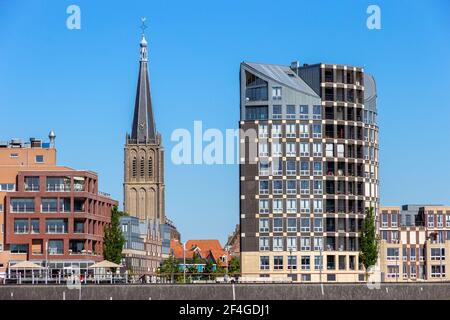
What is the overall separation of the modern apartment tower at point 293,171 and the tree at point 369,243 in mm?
4641

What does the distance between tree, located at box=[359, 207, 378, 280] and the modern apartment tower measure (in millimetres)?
4641

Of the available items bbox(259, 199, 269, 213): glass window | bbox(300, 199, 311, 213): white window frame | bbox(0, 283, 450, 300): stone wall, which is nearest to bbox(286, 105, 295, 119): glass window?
bbox(300, 199, 311, 213): white window frame

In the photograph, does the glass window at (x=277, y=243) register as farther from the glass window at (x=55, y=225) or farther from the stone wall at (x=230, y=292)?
the stone wall at (x=230, y=292)

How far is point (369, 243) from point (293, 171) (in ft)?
53.5

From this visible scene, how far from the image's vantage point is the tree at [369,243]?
19200 centimetres

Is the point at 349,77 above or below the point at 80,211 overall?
above

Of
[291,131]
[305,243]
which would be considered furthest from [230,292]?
[291,131]

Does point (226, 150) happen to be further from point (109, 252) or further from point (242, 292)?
point (242, 292)

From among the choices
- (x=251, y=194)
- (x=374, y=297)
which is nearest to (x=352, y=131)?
(x=251, y=194)

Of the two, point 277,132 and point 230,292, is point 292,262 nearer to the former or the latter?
point 277,132

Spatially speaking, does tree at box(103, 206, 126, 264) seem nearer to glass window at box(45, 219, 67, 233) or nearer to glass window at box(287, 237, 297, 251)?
glass window at box(45, 219, 67, 233)

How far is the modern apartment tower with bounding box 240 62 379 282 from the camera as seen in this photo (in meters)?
194
